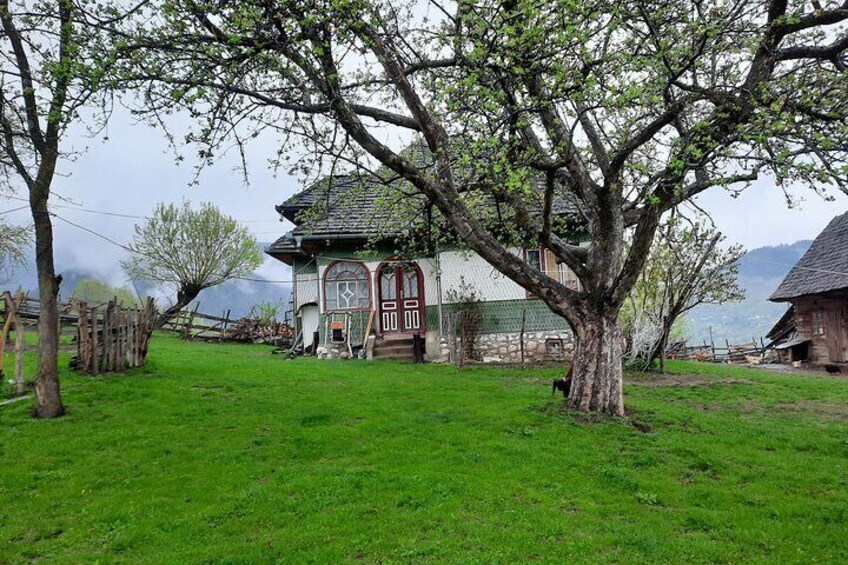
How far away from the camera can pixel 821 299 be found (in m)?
21.0

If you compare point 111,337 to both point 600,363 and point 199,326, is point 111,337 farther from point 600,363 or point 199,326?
point 199,326

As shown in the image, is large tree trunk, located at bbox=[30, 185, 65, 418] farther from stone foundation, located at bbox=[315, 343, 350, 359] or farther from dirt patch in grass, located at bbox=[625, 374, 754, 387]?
dirt patch in grass, located at bbox=[625, 374, 754, 387]

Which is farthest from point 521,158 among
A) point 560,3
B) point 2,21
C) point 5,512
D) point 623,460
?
point 2,21

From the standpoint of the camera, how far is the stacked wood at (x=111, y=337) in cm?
1095

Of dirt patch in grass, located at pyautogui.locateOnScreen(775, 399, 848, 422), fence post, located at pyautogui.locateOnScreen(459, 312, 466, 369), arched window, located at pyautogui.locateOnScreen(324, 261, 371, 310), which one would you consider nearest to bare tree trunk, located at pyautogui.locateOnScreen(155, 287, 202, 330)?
arched window, located at pyautogui.locateOnScreen(324, 261, 371, 310)

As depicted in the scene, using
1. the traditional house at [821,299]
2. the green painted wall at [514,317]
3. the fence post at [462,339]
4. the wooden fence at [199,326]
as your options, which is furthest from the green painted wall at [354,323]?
the traditional house at [821,299]

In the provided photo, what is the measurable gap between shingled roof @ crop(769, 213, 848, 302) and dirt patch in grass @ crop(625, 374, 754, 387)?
29.3 feet

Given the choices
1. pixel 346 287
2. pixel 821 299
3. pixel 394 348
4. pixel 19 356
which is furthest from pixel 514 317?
pixel 821 299

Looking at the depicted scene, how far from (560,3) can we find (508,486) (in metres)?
5.37

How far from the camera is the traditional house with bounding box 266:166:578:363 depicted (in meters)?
17.0

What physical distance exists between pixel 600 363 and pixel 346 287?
37.0 ft

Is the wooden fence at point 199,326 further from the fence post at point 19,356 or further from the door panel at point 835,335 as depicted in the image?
the door panel at point 835,335

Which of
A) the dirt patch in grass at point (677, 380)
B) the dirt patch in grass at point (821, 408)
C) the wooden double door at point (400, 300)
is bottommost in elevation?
the dirt patch in grass at point (821, 408)

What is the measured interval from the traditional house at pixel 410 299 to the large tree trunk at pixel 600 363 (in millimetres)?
8268
